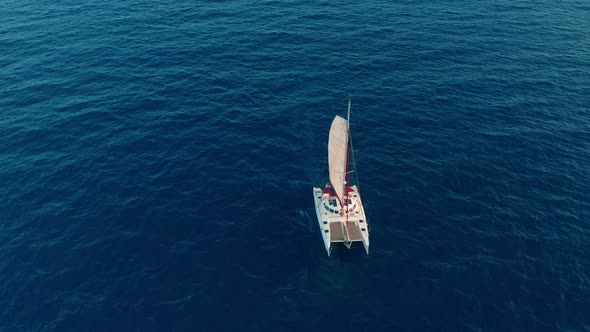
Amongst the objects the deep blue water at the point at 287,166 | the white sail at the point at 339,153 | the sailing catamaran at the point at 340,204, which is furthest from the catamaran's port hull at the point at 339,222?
the white sail at the point at 339,153

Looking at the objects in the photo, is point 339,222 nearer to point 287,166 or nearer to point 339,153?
point 339,153

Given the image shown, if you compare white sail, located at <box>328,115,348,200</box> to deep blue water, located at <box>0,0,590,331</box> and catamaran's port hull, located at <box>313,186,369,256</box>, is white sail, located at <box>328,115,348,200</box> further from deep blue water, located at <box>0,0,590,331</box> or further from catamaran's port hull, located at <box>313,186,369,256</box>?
deep blue water, located at <box>0,0,590,331</box>

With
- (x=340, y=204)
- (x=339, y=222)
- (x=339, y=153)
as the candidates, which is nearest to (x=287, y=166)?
(x=340, y=204)

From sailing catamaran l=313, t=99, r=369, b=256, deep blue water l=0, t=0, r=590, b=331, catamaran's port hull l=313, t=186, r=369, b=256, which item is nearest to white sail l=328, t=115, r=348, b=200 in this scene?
sailing catamaran l=313, t=99, r=369, b=256

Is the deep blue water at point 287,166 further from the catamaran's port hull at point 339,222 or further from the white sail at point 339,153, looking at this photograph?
the white sail at point 339,153

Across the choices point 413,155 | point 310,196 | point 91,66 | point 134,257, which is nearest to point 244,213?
point 310,196

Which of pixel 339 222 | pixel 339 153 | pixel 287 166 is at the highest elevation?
pixel 339 153

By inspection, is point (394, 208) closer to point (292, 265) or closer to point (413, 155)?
point (413, 155)

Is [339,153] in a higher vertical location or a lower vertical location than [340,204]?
higher
